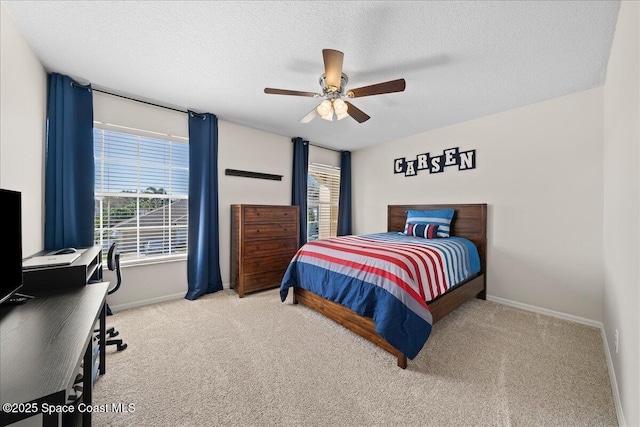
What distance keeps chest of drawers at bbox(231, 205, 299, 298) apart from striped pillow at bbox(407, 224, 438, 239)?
1.73 meters

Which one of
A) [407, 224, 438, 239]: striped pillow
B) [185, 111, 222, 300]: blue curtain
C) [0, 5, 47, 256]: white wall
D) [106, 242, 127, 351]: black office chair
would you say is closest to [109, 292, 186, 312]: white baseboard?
[185, 111, 222, 300]: blue curtain

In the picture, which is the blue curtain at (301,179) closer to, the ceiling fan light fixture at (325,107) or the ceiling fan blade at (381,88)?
the ceiling fan light fixture at (325,107)

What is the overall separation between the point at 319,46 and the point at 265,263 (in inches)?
107

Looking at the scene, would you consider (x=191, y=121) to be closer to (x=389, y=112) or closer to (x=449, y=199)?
(x=389, y=112)

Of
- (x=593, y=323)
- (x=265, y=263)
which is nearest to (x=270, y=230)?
(x=265, y=263)

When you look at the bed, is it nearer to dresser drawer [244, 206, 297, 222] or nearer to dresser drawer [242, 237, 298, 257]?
dresser drawer [242, 237, 298, 257]

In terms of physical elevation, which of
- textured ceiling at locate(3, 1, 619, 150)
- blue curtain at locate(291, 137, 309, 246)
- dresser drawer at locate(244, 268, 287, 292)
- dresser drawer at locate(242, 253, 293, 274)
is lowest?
dresser drawer at locate(244, 268, 287, 292)

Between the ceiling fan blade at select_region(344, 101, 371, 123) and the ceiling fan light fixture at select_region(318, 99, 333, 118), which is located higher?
Answer: the ceiling fan blade at select_region(344, 101, 371, 123)

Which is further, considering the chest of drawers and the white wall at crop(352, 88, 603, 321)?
the chest of drawers

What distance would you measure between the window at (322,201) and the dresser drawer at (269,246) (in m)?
0.92

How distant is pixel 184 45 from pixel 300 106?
1369mm

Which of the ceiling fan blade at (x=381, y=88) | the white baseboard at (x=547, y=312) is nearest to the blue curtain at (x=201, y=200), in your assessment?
the ceiling fan blade at (x=381, y=88)

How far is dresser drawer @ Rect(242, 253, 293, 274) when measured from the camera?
333cm

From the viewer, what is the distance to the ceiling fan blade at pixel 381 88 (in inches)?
76.2
